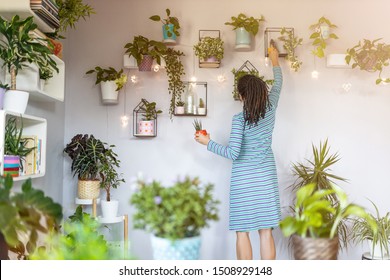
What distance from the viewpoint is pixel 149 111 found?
378cm

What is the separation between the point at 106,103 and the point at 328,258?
292 cm

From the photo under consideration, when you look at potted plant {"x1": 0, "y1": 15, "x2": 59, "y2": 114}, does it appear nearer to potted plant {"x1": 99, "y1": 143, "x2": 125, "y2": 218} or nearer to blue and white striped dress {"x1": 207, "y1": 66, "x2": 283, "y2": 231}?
potted plant {"x1": 99, "y1": 143, "x2": 125, "y2": 218}

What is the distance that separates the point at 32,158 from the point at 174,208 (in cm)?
170

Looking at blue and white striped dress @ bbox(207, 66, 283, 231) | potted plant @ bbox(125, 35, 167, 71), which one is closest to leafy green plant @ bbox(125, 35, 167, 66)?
potted plant @ bbox(125, 35, 167, 71)

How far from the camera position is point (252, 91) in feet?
9.33

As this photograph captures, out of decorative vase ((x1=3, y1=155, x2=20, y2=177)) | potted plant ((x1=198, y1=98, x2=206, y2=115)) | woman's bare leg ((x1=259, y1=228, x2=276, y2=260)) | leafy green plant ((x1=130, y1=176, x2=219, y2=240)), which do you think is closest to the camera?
leafy green plant ((x1=130, y1=176, x2=219, y2=240))

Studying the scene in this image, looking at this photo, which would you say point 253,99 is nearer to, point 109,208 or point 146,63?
point 146,63

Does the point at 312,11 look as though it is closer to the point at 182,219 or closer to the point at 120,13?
the point at 120,13

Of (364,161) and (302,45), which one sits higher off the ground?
(302,45)

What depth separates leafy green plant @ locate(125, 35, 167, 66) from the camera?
11.8 feet

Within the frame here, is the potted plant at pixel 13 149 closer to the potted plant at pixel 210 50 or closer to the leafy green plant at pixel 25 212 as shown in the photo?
the leafy green plant at pixel 25 212

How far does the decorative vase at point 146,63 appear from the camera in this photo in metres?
3.69

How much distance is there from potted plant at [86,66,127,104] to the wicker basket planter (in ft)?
8.86
